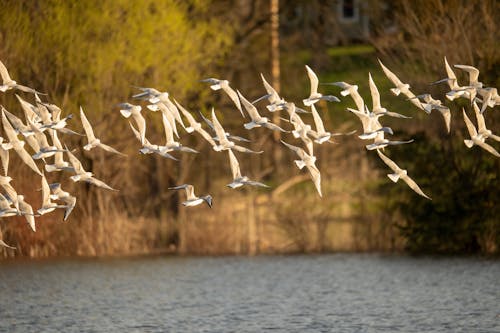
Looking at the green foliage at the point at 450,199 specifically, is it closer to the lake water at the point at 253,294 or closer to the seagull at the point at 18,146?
the lake water at the point at 253,294

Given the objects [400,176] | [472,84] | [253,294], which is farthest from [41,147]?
[472,84]

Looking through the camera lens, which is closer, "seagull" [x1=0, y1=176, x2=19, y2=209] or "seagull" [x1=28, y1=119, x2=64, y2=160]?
"seagull" [x1=28, y1=119, x2=64, y2=160]

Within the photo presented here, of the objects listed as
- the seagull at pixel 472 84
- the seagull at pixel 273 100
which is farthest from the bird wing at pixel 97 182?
the seagull at pixel 472 84

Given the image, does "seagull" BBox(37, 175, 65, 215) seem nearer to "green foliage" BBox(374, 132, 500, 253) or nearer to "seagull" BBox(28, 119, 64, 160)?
"seagull" BBox(28, 119, 64, 160)

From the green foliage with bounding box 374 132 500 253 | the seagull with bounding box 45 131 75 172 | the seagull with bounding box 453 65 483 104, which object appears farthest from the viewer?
the green foliage with bounding box 374 132 500 253

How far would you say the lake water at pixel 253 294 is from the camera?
23.5m

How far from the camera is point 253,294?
27.9m

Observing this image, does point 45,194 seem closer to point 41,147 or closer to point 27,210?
point 27,210

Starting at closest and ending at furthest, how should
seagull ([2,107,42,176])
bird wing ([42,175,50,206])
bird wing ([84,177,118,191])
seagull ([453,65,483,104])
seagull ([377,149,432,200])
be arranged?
seagull ([377,149,432,200]) → seagull ([453,65,483,104]) → bird wing ([84,177,118,191]) → seagull ([2,107,42,176]) → bird wing ([42,175,50,206])

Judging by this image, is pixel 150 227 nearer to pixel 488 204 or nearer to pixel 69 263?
pixel 69 263

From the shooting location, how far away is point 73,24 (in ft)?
106

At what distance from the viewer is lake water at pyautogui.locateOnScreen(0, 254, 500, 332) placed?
2350cm

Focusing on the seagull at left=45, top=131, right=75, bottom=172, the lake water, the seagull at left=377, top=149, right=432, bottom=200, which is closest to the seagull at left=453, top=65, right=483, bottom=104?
the seagull at left=377, top=149, right=432, bottom=200

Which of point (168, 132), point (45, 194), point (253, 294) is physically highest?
point (168, 132)
